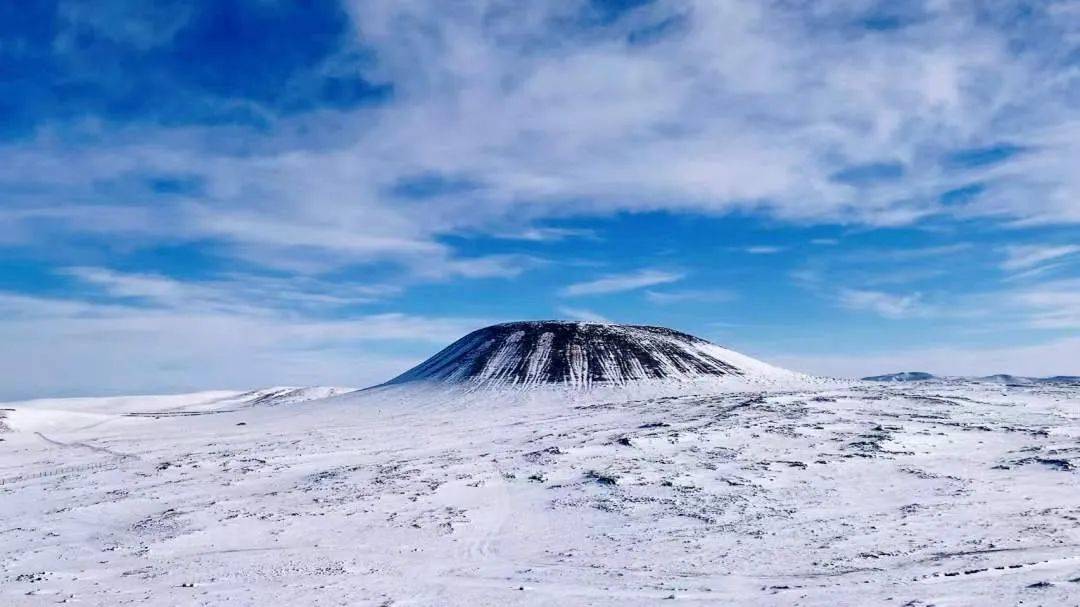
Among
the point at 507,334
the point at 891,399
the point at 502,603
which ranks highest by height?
the point at 507,334

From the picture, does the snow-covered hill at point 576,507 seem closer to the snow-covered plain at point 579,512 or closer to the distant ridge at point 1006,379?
the snow-covered plain at point 579,512

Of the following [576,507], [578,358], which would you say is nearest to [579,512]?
[576,507]

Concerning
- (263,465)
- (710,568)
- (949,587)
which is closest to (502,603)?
(710,568)

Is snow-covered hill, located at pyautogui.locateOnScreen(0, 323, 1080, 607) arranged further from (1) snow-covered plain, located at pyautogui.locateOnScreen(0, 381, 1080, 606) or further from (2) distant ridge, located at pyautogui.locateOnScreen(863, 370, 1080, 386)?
(2) distant ridge, located at pyautogui.locateOnScreen(863, 370, 1080, 386)


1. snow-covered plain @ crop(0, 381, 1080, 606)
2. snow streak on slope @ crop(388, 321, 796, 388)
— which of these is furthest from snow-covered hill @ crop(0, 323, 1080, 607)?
snow streak on slope @ crop(388, 321, 796, 388)

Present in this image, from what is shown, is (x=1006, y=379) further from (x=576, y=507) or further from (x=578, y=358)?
(x=576, y=507)

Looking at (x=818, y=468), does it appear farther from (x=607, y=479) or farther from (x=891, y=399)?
(x=891, y=399)

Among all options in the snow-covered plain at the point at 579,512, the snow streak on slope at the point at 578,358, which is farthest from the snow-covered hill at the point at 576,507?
the snow streak on slope at the point at 578,358
